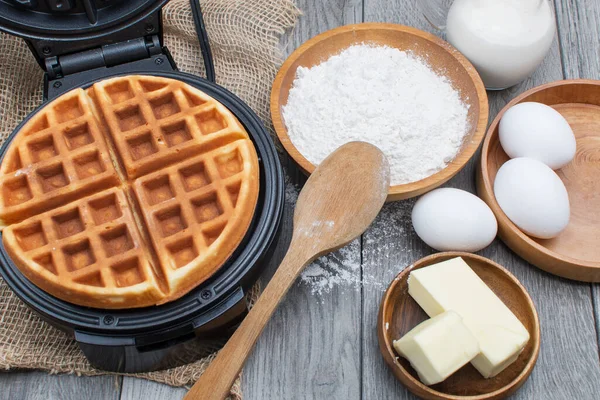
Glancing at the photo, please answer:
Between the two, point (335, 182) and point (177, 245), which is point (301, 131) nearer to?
point (335, 182)

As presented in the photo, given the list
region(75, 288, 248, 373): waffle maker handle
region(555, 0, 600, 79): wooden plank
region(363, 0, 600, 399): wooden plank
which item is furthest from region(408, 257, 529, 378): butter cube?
region(555, 0, 600, 79): wooden plank

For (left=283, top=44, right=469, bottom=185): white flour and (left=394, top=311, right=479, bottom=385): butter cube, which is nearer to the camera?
(left=394, top=311, right=479, bottom=385): butter cube

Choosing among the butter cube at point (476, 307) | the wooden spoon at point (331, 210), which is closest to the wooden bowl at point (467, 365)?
the butter cube at point (476, 307)

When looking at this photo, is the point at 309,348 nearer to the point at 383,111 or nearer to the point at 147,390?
the point at 147,390

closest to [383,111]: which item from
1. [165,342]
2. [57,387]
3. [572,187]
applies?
[572,187]

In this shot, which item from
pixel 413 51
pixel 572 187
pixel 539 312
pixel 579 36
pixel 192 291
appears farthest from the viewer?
pixel 579 36

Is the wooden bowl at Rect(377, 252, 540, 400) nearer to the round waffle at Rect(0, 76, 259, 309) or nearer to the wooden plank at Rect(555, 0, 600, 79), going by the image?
the round waffle at Rect(0, 76, 259, 309)

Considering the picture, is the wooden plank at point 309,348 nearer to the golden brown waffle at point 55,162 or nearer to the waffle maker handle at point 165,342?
the waffle maker handle at point 165,342
